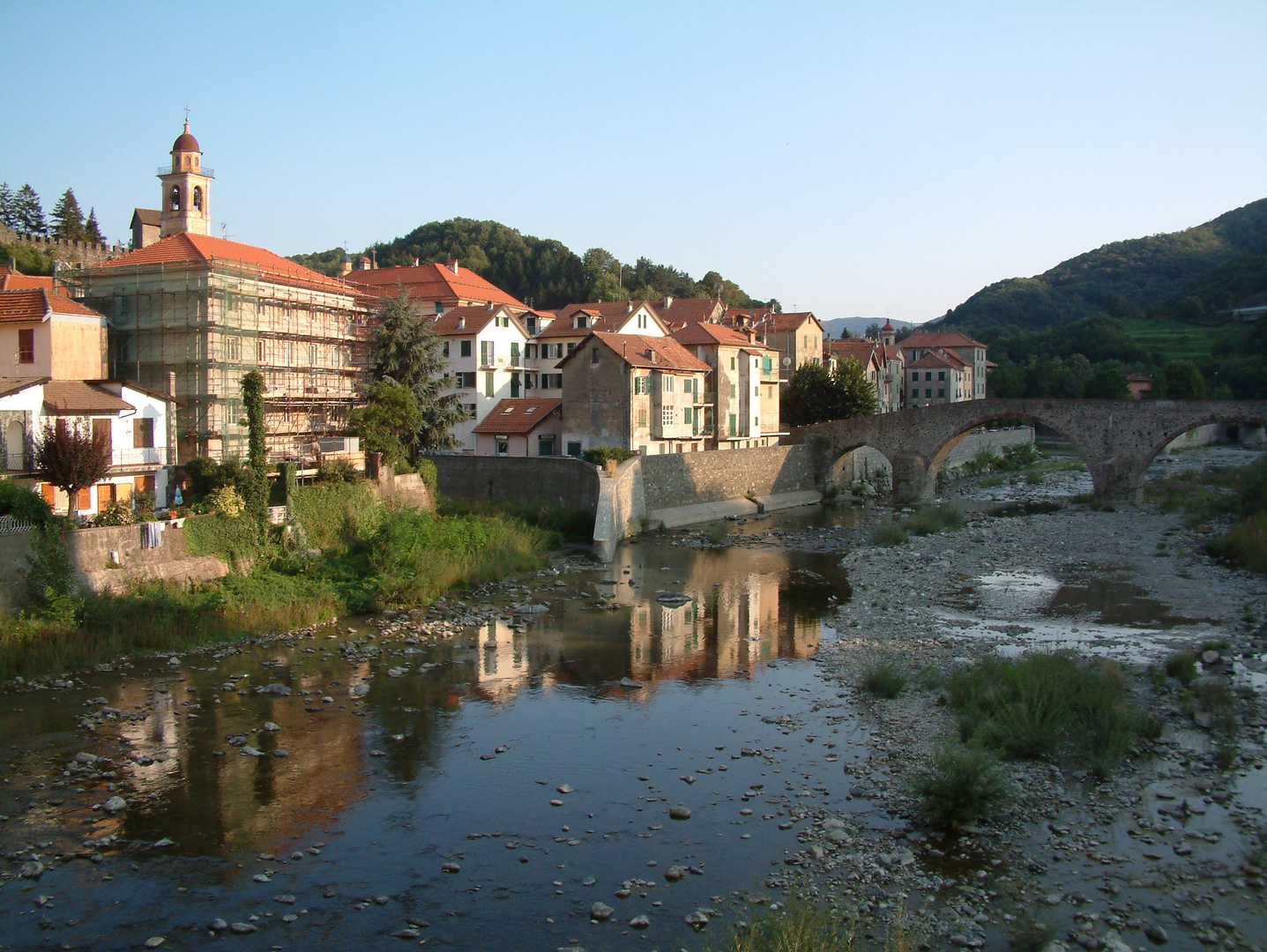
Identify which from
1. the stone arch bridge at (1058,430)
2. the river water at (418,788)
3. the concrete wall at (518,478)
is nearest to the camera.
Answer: the river water at (418,788)

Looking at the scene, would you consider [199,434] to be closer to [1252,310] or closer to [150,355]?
[150,355]

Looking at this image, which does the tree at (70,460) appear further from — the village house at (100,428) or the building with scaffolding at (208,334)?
the building with scaffolding at (208,334)

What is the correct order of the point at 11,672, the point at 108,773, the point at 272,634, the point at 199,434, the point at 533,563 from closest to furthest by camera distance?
the point at 108,773 → the point at 11,672 → the point at 272,634 → the point at 533,563 → the point at 199,434

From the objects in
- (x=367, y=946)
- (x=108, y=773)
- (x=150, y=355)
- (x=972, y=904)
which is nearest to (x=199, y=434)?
(x=150, y=355)

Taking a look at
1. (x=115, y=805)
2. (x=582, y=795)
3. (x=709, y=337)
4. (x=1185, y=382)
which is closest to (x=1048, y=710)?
(x=582, y=795)

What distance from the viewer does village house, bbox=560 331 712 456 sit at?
41750 mm

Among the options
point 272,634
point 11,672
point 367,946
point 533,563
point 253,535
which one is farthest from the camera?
point 533,563

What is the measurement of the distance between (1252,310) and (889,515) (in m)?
78.9

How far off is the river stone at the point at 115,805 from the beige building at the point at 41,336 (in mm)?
18386

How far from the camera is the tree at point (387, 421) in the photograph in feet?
101

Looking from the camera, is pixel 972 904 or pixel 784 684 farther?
pixel 784 684

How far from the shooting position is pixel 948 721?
1456cm

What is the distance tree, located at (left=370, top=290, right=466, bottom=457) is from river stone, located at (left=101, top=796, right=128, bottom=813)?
2478cm

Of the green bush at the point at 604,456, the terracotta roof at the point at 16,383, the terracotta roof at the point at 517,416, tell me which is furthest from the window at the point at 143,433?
the terracotta roof at the point at 517,416
